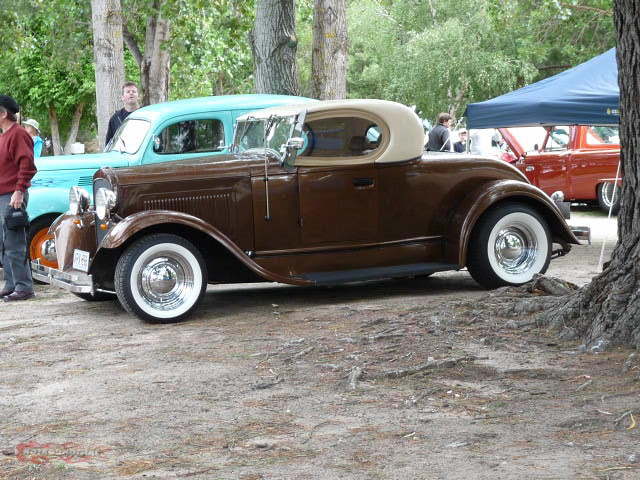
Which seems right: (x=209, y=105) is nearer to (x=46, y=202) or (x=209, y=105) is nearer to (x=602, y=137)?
(x=46, y=202)

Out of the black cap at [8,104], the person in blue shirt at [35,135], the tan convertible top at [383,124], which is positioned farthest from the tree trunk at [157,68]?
the tan convertible top at [383,124]

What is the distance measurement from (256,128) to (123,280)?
2073 millimetres

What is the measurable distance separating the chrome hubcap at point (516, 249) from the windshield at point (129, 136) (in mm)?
3963

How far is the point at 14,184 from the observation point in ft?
31.4

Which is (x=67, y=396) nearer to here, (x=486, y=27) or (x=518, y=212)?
(x=518, y=212)

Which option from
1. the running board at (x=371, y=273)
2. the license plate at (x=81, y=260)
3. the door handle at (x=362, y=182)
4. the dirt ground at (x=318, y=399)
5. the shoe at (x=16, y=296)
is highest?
the door handle at (x=362, y=182)

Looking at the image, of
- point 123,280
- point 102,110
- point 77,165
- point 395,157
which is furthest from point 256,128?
point 102,110

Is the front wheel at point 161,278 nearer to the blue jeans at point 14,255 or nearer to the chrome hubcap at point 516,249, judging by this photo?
the blue jeans at point 14,255

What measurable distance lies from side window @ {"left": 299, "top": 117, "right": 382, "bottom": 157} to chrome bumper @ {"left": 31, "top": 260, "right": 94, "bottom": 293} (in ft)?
6.73

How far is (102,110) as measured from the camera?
58.7ft

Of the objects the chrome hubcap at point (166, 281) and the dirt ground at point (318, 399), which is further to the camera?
the chrome hubcap at point (166, 281)

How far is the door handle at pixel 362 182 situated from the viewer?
29.1ft

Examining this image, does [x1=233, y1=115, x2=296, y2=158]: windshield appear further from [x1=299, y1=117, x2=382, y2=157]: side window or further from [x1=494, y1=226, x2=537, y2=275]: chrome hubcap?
[x1=494, y1=226, x2=537, y2=275]: chrome hubcap

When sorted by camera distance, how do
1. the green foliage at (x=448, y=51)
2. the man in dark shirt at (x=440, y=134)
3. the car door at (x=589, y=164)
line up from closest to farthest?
the man in dark shirt at (x=440, y=134) → the car door at (x=589, y=164) → the green foliage at (x=448, y=51)
